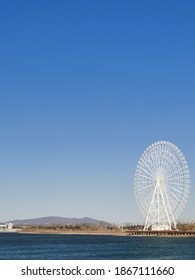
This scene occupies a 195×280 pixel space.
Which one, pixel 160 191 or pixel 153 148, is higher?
pixel 153 148

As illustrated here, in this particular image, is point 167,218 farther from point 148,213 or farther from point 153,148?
point 153,148
